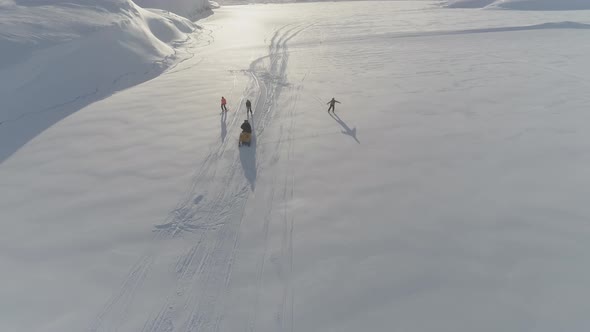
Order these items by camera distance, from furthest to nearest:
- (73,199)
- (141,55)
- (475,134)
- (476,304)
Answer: (141,55) → (475,134) → (73,199) → (476,304)

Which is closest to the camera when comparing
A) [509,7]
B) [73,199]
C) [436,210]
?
[436,210]

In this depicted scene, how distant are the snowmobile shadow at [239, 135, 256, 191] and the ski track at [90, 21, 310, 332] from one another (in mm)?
77

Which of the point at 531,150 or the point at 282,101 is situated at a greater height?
the point at 282,101

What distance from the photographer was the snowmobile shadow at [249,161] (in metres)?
8.84

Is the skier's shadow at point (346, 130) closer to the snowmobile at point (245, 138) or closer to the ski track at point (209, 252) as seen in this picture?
the ski track at point (209, 252)

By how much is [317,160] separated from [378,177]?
1932mm

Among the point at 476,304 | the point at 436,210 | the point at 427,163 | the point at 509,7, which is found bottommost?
the point at 476,304

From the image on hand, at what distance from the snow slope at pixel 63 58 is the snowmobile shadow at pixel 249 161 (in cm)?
726

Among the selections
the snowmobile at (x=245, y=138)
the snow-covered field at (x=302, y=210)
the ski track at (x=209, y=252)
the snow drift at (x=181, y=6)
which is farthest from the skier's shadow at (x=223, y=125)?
the snow drift at (x=181, y=6)

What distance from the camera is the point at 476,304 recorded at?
5.43m

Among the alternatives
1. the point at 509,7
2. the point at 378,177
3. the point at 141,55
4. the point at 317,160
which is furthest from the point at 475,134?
the point at 509,7

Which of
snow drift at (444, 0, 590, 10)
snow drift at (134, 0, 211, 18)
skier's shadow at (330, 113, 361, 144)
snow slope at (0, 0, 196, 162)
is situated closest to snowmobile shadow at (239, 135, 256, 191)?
skier's shadow at (330, 113, 361, 144)

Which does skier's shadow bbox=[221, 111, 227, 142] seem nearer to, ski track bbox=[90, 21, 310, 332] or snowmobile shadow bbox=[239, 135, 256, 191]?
ski track bbox=[90, 21, 310, 332]

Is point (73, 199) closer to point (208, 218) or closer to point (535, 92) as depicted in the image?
point (208, 218)
